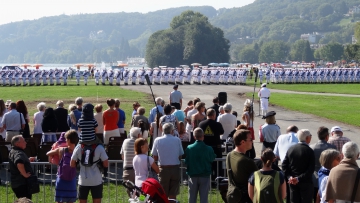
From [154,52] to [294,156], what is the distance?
11590cm

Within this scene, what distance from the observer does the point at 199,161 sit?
12.0 metres

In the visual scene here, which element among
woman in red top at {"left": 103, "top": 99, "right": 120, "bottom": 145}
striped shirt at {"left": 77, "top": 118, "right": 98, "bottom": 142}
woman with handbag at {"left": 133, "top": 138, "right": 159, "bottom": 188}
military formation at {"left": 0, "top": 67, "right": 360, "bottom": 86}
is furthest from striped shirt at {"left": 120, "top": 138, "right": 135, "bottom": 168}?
military formation at {"left": 0, "top": 67, "right": 360, "bottom": 86}

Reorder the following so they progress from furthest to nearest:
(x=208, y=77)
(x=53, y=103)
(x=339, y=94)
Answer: (x=208, y=77)
(x=339, y=94)
(x=53, y=103)

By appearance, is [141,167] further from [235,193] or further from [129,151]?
[235,193]

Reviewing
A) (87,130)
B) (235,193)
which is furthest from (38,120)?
(235,193)

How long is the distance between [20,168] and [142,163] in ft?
6.68

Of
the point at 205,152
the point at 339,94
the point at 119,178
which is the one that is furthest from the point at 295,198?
the point at 339,94

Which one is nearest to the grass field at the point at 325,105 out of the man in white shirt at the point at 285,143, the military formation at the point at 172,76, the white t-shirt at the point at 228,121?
the white t-shirt at the point at 228,121

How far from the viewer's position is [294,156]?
445 inches

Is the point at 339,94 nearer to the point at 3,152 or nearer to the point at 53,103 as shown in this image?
the point at 53,103

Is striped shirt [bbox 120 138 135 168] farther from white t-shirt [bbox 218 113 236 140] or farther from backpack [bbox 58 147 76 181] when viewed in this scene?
white t-shirt [bbox 218 113 236 140]

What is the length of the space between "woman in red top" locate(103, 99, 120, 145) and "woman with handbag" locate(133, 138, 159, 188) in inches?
246

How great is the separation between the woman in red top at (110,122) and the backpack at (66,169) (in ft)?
20.7

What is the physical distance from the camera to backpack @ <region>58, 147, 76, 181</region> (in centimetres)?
1124
